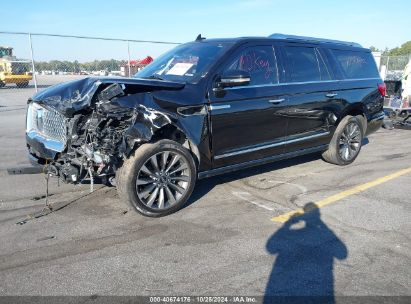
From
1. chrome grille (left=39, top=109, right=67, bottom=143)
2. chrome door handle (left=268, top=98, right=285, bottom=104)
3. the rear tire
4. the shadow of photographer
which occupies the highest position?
chrome door handle (left=268, top=98, right=285, bottom=104)

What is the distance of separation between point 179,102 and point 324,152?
3310mm

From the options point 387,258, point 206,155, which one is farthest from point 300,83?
point 387,258

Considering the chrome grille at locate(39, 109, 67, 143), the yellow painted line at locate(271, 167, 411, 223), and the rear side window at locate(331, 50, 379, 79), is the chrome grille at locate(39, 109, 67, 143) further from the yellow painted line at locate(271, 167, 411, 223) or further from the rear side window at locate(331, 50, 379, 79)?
the rear side window at locate(331, 50, 379, 79)

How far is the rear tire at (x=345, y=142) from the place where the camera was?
6.37 meters

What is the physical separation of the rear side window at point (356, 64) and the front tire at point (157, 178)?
11.2 feet

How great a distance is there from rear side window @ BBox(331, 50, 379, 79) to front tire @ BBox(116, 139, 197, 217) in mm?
3400

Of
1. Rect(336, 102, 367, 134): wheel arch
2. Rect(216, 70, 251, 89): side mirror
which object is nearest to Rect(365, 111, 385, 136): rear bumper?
Rect(336, 102, 367, 134): wheel arch

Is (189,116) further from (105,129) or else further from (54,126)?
(54,126)

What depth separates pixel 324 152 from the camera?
6566mm

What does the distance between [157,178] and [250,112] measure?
147cm

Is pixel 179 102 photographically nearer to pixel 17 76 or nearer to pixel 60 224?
pixel 60 224

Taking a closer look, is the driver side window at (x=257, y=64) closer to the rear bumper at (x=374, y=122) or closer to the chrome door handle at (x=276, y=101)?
the chrome door handle at (x=276, y=101)

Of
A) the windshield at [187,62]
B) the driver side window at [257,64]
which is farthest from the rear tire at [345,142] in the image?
the windshield at [187,62]

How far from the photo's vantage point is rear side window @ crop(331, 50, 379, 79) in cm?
630
